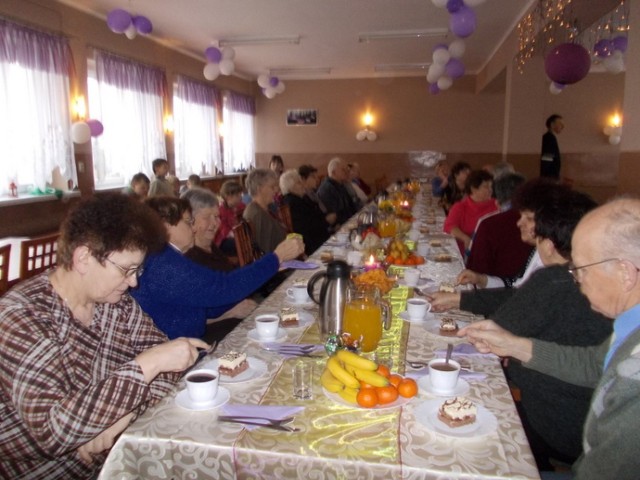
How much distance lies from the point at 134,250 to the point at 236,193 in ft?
11.8

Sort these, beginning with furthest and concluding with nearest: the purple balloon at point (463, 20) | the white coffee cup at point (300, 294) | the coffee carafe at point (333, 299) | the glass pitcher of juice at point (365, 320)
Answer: the purple balloon at point (463, 20) → the white coffee cup at point (300, 294) → the coffee carafe at point (333, 299) → the glass pitcher of juice at point (365, 320)

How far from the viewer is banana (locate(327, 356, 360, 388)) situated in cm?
122

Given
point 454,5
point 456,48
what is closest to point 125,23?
point 454,5

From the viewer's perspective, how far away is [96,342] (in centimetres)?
137

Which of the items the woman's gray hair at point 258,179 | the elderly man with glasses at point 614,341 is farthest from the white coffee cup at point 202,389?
the woman's gray hair at point 258,179

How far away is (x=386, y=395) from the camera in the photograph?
46.4 inches

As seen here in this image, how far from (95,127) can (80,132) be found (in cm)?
36

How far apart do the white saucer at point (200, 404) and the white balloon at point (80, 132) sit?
5.19 m

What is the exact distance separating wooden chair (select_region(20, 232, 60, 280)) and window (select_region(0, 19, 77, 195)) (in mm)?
3216

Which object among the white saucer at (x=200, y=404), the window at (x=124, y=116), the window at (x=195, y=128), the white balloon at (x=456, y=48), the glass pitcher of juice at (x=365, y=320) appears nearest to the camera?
the white saucer at (x=200, y=404)

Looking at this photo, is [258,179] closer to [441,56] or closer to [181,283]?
[181,283]

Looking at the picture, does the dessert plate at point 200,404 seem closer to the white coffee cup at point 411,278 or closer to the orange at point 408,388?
the orange at point 408,388

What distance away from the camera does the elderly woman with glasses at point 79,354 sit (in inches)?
43.9

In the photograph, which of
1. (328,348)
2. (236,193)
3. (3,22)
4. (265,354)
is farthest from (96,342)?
(3,22)
